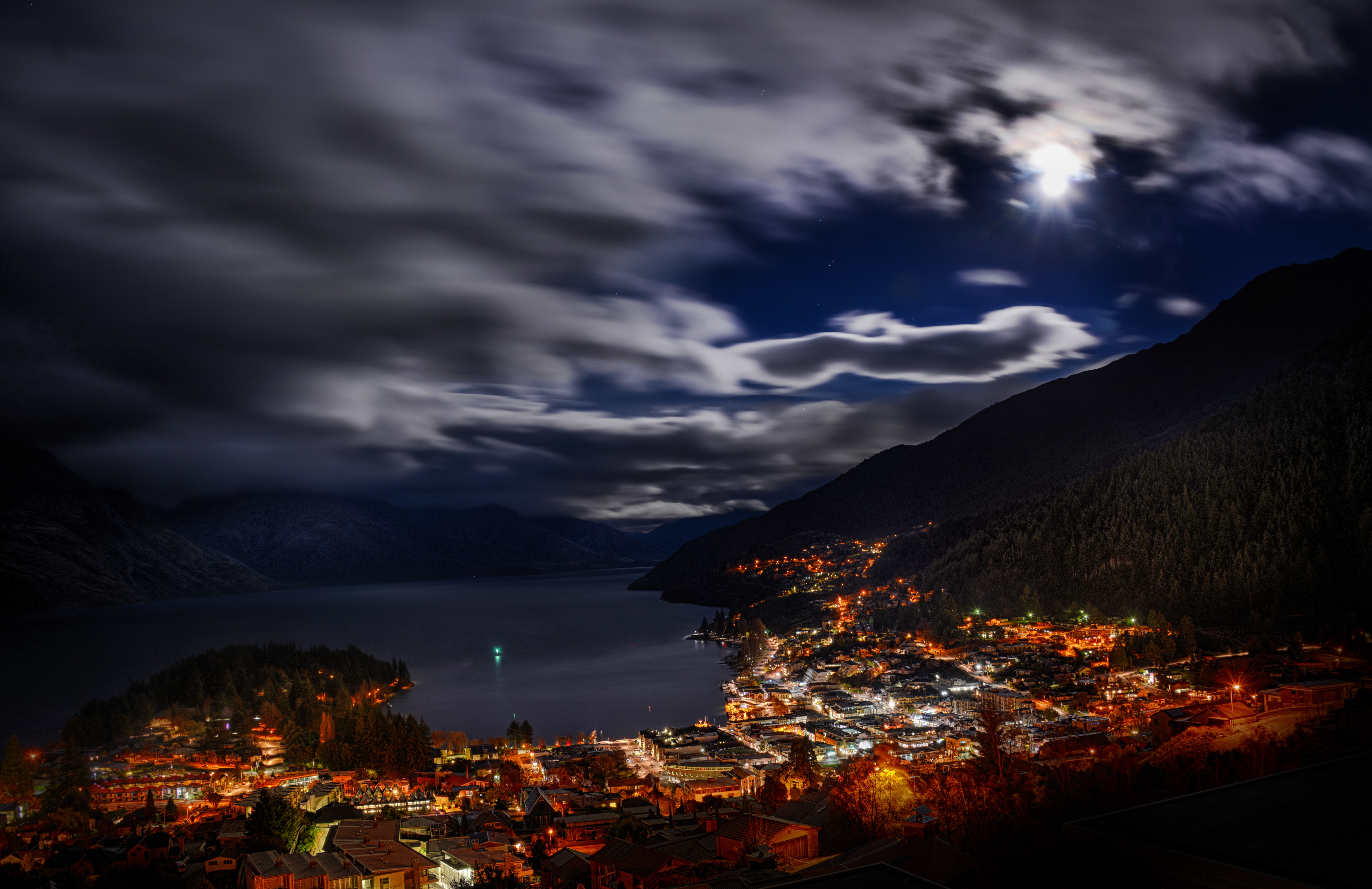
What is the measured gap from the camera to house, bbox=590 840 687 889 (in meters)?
13.2

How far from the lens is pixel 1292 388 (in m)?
49.2

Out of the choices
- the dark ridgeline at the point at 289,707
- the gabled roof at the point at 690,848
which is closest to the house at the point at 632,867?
the gabled roof at the point at 690,848

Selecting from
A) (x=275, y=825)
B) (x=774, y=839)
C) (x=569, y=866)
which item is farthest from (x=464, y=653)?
(x=774, y=839)

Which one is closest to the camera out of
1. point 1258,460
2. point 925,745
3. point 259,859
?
point 259,859

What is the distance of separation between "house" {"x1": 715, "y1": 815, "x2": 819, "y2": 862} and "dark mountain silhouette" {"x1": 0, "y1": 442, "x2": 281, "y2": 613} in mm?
149968

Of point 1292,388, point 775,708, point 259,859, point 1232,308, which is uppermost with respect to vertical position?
point 1232,308

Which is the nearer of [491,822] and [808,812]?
[808,812]

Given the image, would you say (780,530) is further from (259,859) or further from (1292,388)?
(259,859)

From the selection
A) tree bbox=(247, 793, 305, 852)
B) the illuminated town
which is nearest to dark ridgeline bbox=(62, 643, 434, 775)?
the illuminated town

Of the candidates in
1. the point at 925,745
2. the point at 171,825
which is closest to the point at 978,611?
the point at 925,745

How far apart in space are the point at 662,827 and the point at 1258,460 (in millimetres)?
40972

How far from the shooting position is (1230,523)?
40844 millimetres

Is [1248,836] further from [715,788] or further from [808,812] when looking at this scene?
[715,788]

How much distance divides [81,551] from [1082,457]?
167834 millimetres
